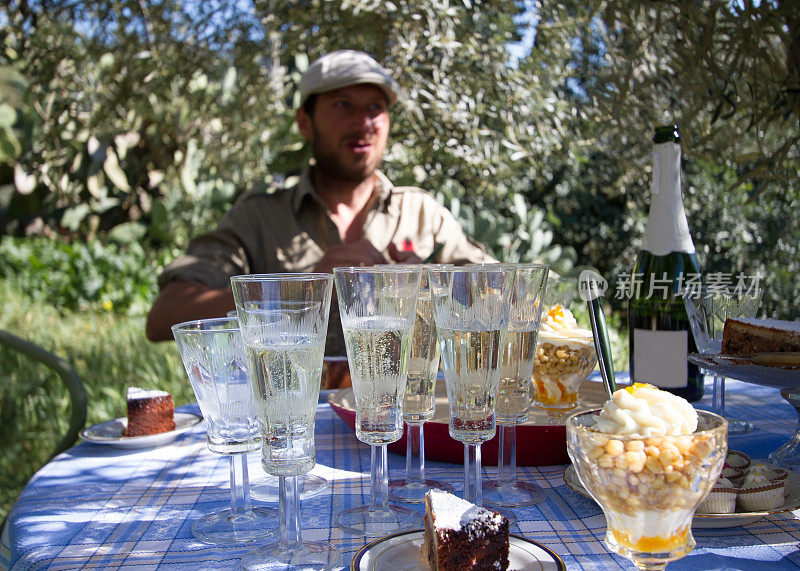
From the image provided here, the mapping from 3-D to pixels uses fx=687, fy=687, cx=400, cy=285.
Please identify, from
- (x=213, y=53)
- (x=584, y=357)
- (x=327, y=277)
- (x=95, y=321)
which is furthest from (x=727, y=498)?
(x=95, y=321)

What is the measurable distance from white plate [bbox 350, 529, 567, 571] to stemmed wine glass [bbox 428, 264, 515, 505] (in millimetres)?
172

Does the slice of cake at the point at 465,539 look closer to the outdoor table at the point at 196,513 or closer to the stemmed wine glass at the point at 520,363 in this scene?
the outdoor table at the point at 196,513

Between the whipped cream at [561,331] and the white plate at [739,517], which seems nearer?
the white plate at [739,517]

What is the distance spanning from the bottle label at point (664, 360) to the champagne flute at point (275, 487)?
0.84m

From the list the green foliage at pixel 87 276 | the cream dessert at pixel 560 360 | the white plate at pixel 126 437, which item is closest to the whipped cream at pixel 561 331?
the cream dessert at pixel 560 360

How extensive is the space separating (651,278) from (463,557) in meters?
1.31

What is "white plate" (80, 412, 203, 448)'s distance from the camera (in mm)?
1494

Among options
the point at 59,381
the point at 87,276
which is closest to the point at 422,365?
the point at 59,381

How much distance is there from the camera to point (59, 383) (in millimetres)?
4367

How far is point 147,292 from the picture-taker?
7086mm

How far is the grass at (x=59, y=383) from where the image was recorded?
3.65 meters

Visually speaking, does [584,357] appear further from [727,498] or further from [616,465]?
[616,465]

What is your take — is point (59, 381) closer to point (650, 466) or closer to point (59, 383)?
point (59, 383)

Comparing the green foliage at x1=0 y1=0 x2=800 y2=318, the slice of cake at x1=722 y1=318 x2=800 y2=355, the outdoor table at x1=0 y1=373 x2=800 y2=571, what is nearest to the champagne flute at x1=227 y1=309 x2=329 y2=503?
the outdoor table at x1=0 y1=373 x2=800 y2=571
